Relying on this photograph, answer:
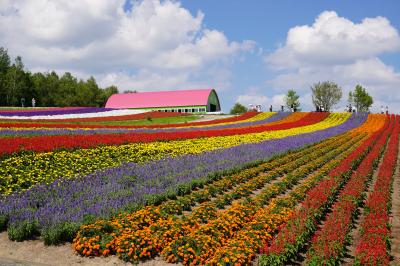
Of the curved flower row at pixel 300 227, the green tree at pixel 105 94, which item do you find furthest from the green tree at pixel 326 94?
the curved flower row at pixel 300 227

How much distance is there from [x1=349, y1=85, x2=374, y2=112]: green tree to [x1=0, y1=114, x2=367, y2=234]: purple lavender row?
88.2 meters

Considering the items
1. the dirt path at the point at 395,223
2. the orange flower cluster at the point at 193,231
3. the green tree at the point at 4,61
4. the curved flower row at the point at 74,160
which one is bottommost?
the dirt path at the point at 395,223

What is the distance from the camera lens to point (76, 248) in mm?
9047

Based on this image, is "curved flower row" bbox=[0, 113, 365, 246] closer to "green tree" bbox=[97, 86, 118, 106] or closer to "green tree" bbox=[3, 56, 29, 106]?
"green tree" bbox=[3, 56, 29, 106]

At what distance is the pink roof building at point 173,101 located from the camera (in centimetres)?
8250

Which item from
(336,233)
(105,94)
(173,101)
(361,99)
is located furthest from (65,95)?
(336,233)

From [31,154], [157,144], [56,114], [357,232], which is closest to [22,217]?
[31,154]

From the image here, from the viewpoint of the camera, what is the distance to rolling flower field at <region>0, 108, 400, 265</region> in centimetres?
895

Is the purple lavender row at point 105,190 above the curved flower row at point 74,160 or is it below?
below

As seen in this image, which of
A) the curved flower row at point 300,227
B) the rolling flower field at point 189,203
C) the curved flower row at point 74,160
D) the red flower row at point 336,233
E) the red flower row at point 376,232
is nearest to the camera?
the red flower row at point 376,232

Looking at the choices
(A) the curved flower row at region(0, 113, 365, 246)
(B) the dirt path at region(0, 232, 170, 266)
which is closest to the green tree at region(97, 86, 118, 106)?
(A) the curved flower row at region(0, 113, 365, 246)

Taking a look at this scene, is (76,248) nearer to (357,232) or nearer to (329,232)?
(329,232)

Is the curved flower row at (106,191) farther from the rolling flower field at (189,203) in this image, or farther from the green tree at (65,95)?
the green tree at (65,95)

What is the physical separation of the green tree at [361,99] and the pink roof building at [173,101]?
3606 cm
